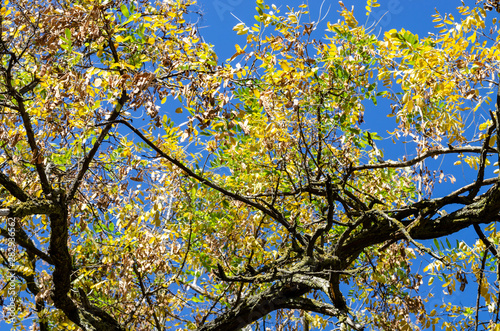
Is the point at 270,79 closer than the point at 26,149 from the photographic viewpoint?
Yes

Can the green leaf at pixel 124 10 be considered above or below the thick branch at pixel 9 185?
above

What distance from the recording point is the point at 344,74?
179 inches

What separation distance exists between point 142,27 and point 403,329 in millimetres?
3852

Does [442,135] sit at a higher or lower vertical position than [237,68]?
higher

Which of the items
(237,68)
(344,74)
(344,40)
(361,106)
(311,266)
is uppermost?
(344,40)

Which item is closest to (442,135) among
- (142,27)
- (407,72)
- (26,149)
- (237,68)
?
(407,72)

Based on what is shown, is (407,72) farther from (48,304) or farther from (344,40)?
(48,304)

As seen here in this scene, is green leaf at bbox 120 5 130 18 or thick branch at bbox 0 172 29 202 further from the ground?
green leaf at bbox 120 5 130 18

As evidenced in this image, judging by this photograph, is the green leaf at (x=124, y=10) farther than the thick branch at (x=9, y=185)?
No

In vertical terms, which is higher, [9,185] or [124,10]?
[124,10]

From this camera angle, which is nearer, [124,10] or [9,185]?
[124,10]

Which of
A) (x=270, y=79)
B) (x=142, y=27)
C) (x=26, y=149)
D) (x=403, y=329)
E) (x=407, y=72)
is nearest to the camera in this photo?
(x=407, y=72)

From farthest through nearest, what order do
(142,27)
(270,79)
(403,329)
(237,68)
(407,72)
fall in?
(403,329) < (270,79) < (142,27) < (407,72) < (237,68)

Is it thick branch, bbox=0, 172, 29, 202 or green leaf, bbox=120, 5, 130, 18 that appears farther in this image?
thick branch, bbox=0, 172, 29, 202
